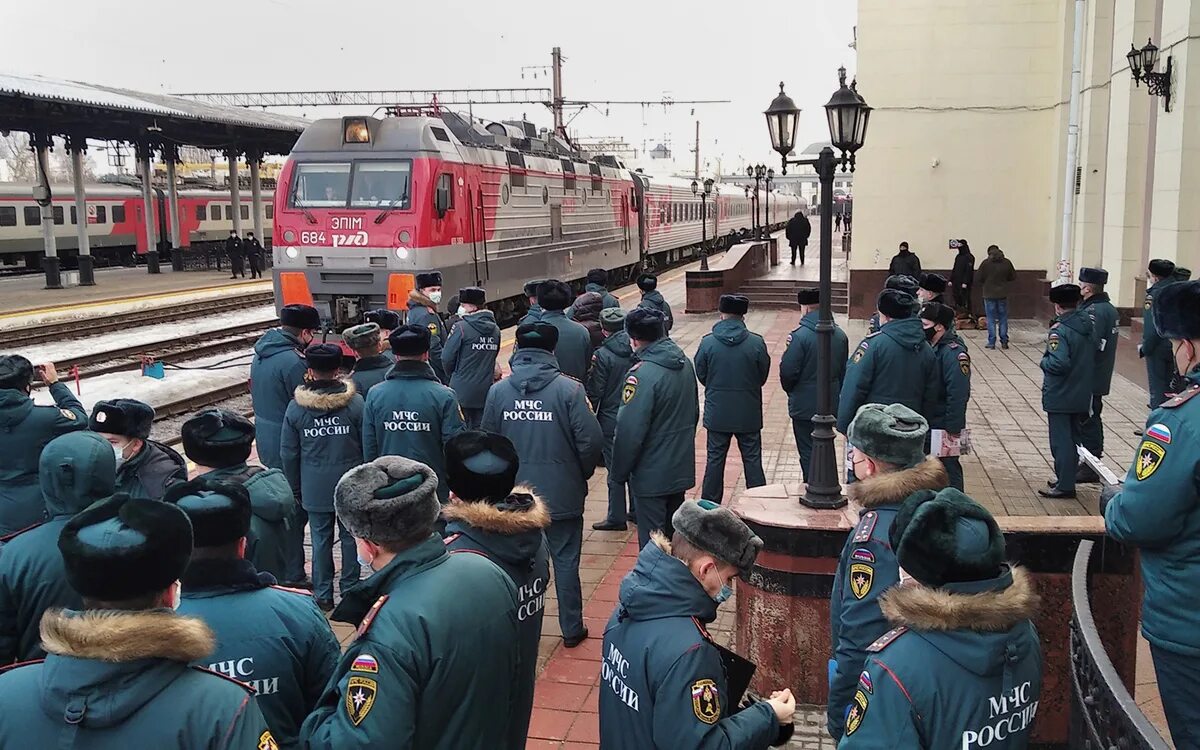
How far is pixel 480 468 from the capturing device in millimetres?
3408

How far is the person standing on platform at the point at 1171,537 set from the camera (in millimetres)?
3445

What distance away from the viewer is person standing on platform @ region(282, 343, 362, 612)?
613cm

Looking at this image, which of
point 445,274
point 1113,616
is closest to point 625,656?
point 1113,616

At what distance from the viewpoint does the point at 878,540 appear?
3.38 metres

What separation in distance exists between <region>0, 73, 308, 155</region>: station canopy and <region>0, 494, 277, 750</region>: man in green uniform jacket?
24.6 meters

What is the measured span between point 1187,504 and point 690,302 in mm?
19196

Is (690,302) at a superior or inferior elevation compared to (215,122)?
inferior

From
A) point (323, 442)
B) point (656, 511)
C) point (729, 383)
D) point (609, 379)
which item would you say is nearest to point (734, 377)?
point (729, 383)

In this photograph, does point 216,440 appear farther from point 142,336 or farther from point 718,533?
point 142,336

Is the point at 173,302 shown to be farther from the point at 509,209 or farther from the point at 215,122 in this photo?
the point at 509,209

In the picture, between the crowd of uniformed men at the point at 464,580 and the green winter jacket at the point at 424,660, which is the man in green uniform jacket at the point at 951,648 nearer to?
the crowd of uniformed men at the point at 464,580

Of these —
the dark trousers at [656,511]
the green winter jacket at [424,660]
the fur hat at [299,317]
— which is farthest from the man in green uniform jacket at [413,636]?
the fur hat at [299,317]

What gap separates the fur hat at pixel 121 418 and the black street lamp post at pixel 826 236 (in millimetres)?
3358

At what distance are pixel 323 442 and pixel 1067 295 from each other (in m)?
5.69
